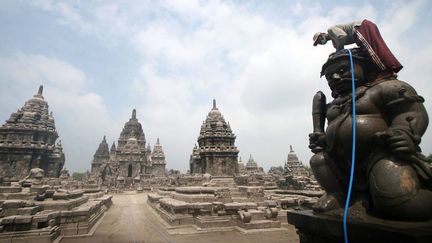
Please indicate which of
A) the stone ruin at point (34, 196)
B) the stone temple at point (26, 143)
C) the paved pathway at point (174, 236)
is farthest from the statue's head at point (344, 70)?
the stone temple at point (26, 143)

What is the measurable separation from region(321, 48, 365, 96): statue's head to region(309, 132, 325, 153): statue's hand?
0.60m

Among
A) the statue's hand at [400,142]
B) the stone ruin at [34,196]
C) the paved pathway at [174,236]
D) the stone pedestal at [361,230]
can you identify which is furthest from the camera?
the paved pathway at [174,236]

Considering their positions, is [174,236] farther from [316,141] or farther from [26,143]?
[26,143]

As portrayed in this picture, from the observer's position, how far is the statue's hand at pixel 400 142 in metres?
2.04

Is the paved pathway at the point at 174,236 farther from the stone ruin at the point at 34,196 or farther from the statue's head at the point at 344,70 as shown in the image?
the statue's head at the point at 344,70

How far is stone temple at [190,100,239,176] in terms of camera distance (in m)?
23.1

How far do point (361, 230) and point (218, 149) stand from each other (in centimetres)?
2168

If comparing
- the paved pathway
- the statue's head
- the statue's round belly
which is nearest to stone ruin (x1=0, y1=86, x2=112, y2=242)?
the paved pathway

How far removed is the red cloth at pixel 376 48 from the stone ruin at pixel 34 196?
352 inches

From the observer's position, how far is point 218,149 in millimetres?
23578

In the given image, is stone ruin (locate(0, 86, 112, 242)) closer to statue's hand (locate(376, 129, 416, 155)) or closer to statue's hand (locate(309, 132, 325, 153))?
statue's hand (locate(309, 132, 325, 153))

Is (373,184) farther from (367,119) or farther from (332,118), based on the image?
(332,118)

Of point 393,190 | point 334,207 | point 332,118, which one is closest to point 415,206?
point 393,190

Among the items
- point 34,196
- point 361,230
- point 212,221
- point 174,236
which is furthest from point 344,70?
point 34,196
